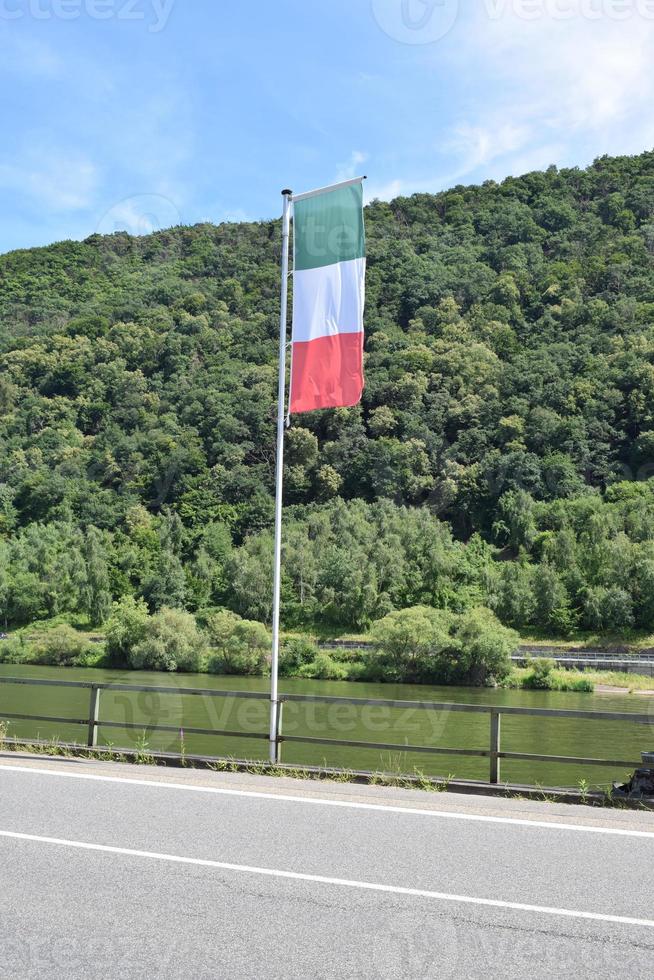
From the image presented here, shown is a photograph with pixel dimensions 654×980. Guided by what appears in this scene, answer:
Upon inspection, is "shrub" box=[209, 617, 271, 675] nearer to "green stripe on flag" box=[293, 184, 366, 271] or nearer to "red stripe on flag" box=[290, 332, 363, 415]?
"red stripe on flag" box=[290, 332, 363, 415]

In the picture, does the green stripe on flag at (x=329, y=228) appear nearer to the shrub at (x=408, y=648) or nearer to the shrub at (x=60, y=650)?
the shrub at (x=408, y=648)

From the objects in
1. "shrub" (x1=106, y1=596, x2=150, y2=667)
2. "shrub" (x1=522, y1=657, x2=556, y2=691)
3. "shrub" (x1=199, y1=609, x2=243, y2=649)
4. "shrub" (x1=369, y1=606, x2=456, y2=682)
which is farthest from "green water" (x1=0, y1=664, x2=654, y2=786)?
"shrub" (x1=106, y1=596, x2=150, y2=667)

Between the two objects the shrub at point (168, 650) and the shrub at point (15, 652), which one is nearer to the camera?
the shrub at point (168, 650)

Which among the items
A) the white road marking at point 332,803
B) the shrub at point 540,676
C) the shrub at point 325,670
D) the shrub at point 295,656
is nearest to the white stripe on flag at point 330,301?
the white road marking at point 332,803

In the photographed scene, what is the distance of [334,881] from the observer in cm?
651

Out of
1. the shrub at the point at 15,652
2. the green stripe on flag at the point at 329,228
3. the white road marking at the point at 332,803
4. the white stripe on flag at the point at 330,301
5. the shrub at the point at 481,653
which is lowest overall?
the shrub at the point at 15,652

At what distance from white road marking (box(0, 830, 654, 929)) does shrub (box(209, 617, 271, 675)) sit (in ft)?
245

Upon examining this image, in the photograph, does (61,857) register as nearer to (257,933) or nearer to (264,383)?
(257,933)

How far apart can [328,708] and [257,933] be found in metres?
49.2

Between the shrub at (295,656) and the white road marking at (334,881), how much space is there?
7201cm

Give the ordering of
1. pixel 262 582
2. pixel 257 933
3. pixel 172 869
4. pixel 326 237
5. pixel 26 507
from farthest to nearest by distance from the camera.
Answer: pixel 26 507 → pixel 262 582 → pixel 326 237 → pixel 172 869 → pixel 257 933

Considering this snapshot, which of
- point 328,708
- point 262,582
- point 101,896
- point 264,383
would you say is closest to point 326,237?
point 101,896

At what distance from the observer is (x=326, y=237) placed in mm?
13188

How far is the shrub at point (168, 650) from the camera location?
83.0 m
